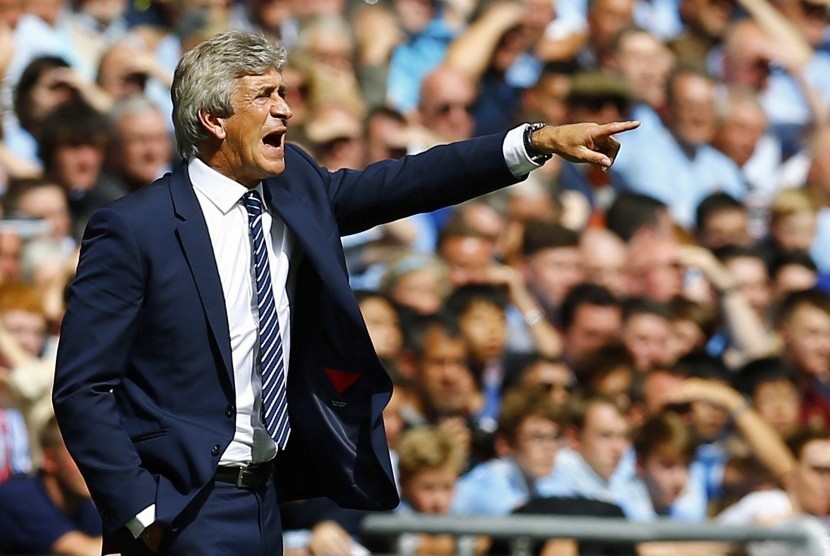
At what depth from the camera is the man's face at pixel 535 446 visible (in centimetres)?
698

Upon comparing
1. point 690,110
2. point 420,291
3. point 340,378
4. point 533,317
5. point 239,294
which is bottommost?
point 533,317

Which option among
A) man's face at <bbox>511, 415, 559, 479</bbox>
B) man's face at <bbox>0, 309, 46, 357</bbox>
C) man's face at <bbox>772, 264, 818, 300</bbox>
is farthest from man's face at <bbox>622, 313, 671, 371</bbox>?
man's face at <bbox>0, 309, 46, 357</bbox>

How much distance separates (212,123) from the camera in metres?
4.06

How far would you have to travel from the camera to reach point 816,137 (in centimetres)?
1036

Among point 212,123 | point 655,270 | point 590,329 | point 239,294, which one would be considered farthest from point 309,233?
point 655,270

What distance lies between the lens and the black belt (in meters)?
4.10

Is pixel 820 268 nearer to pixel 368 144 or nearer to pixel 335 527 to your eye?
pixel 368 144

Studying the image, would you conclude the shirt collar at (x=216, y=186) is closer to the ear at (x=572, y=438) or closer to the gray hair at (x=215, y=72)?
the gray hair at (x=215, y=72)

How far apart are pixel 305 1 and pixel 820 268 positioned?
314 cm

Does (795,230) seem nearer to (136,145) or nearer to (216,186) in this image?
(136,145)

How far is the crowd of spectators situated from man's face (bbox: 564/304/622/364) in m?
0.01

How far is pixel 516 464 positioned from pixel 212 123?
3.29 m

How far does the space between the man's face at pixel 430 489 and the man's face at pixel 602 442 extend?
65cm

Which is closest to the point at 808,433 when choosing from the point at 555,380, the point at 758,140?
the point at 555,380
